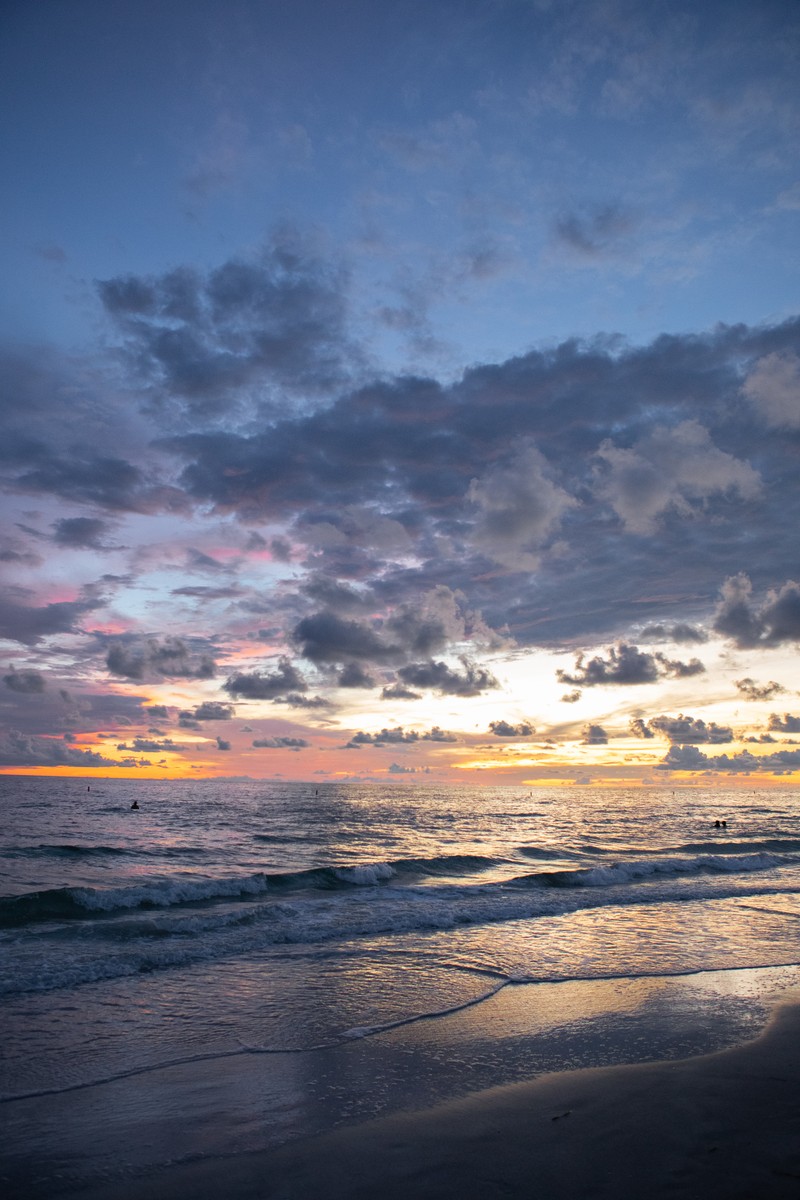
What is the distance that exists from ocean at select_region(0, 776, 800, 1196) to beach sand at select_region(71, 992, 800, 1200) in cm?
53

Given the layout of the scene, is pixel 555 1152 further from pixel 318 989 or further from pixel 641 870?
pixel 641 870

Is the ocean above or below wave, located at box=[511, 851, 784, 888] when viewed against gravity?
above

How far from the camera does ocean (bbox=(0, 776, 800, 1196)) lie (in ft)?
25.5

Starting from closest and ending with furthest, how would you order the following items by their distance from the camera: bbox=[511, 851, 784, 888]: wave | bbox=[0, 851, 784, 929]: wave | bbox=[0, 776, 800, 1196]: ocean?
bbox=[0, 776, 800, 1196]: ocean
bbox=[0, 851, 784, 929]: wave
bbox=[511, 851, 784, 888]: wave

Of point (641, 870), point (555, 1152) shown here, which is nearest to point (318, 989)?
point (555, 1152)

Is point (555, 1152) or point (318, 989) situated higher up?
point (555, 1152)

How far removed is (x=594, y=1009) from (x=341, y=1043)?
14.8 feet

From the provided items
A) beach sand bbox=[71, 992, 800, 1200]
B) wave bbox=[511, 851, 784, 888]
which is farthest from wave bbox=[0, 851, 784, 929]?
beach sand bbox=[71, 992, 800, 1200]

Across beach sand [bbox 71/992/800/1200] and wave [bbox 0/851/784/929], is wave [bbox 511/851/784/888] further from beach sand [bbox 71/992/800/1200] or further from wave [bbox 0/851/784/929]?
beach sand [bbox 71/992/800/1200]

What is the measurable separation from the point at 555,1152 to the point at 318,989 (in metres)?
7.15

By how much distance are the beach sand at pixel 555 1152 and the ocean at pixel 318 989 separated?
53 cm

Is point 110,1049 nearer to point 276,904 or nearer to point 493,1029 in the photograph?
point 493,1029

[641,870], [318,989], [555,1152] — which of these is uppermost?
[555,1152]

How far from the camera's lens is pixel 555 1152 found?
260 inches
